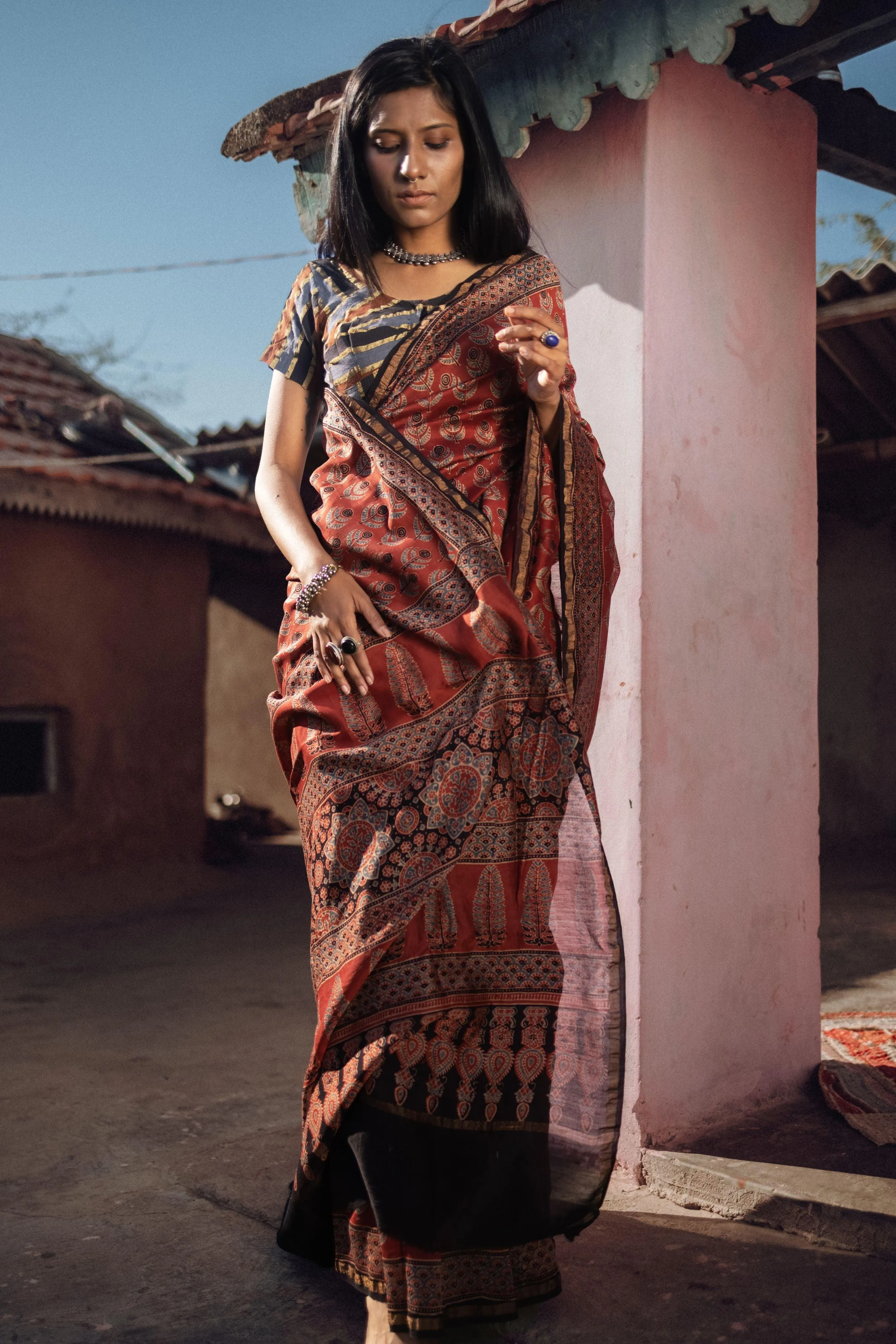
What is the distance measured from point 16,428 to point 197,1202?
261 inches

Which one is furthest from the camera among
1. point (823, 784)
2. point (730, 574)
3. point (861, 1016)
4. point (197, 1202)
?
point (823, 784)

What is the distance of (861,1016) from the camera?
3922 millimetres

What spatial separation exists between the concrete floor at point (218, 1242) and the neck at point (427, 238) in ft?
5.87

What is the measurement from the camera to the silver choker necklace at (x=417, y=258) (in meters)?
2.11

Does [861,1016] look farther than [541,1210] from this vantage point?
Yes

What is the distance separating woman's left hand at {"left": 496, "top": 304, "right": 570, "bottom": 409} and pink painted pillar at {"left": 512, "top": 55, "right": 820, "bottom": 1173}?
706 millimetres

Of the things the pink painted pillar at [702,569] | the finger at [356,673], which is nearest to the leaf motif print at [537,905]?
the finger at [356,673]

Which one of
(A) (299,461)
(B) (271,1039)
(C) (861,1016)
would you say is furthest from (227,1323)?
(C) (861,1016)

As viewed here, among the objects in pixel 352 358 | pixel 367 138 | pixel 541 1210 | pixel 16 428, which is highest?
pixel 16 428

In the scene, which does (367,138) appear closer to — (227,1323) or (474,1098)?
(474,1098)

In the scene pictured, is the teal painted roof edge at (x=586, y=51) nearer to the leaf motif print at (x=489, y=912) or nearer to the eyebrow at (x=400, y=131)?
the eyebrow at (x=400, y=131)

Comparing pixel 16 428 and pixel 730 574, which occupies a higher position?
pixel 16 428

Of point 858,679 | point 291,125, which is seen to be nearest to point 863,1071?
point 291,125

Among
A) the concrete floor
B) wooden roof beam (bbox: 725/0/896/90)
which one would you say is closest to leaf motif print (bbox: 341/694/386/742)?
the concrete floor
